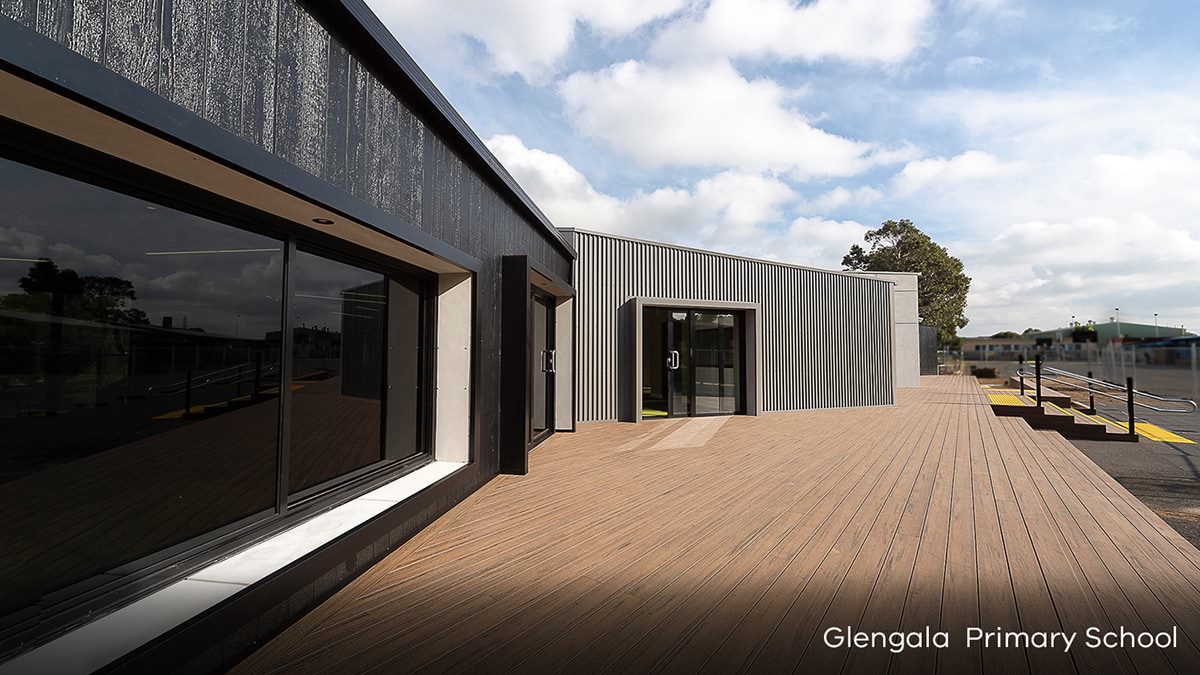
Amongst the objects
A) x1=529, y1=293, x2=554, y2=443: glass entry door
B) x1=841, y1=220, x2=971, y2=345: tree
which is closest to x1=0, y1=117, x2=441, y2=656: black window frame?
x1=529, y1=293, x2=554, y2=443: glass entry door

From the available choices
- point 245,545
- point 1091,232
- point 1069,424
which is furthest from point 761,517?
point 1091,232

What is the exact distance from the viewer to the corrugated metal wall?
941 centimetres

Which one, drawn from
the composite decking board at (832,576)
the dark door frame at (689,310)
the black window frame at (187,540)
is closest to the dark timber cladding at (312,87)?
the black window frame at (187,540)

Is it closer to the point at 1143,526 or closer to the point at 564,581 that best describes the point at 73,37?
the point at 564,581

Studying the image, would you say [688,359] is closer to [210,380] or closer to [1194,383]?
[210,380]

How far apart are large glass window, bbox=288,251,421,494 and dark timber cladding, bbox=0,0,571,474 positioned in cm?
57

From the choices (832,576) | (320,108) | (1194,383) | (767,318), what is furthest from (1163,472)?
(1194,383)

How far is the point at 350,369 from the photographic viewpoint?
11.5 feet

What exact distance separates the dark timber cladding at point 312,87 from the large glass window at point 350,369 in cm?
57

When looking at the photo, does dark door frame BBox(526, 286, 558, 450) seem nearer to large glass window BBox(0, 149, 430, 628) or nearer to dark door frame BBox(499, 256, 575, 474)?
dark door frame BBox(499, 256, 575, 474)

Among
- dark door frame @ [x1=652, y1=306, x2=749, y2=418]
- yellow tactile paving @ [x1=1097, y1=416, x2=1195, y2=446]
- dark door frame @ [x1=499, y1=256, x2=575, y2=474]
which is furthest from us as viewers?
dark door frame @ [x1=652, y1=306, x2=749, y2=418]

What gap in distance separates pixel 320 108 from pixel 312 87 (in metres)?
0.10

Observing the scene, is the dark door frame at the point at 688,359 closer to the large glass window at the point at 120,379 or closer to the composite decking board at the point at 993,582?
the composite decking board at the point at 993,582

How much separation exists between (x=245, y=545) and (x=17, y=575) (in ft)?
2.86
